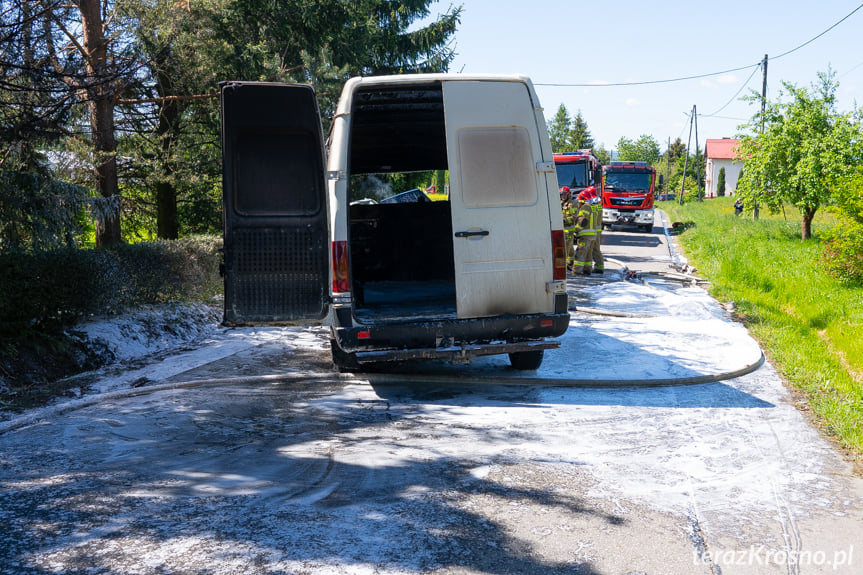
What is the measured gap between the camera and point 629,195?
28.5 metres

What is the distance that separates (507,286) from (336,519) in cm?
309

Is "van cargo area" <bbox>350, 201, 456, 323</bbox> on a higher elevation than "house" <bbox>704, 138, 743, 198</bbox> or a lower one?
lower

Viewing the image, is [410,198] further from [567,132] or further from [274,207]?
[567,132]

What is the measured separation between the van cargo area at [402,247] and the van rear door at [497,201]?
2746 mm

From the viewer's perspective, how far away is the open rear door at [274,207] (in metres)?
6.95

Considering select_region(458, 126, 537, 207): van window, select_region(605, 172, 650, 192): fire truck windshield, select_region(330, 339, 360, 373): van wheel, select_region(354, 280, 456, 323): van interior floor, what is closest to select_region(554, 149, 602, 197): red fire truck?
select_region(605, 172, 650, 192): fire truck windshield

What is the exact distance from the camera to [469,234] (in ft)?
20.8

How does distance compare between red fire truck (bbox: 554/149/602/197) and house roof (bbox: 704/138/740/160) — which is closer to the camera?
red fire truck (bbox: 554/149/602/197)

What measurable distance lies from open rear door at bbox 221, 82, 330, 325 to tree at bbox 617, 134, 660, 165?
352 feet

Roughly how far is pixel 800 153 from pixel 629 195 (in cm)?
734

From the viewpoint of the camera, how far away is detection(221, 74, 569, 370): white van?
6258mm

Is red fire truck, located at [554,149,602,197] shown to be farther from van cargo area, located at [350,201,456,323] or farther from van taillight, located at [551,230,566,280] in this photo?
van taillight, located at [551,230,566,280]

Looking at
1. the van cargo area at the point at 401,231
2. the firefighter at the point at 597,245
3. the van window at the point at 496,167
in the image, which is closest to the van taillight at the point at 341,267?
the van window at the point at 496,167

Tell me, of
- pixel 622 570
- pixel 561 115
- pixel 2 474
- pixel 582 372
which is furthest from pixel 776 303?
pixel 561 115
